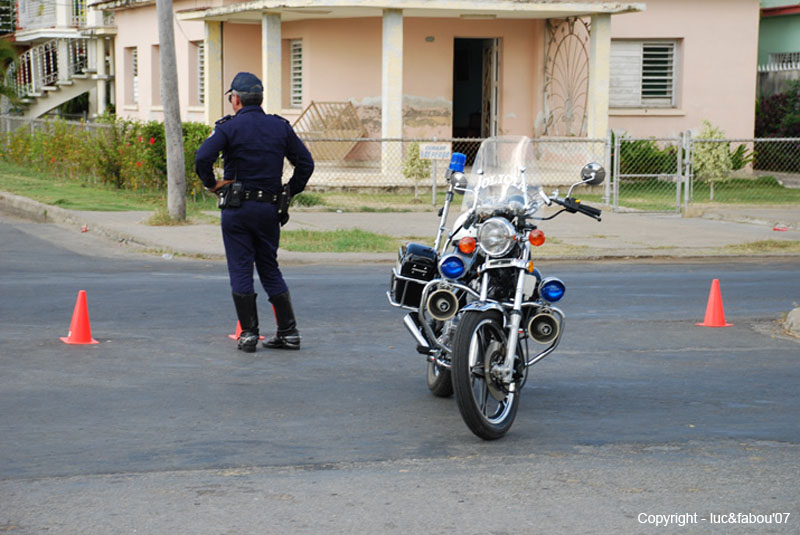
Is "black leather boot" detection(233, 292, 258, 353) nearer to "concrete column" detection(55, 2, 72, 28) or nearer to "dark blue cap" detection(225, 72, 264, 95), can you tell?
"dark blue cap" detection(225, 72, 264, 95)

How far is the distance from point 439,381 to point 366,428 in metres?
0.82

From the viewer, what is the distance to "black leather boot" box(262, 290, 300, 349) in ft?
28.1

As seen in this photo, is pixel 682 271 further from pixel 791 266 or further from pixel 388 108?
pixel 388 108

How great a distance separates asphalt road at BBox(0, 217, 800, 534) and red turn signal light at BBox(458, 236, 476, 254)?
978 millimetres

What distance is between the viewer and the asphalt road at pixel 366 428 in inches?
195

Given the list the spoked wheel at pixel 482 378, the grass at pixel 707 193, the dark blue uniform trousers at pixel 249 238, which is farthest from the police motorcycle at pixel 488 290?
the grass at pixel 707 193

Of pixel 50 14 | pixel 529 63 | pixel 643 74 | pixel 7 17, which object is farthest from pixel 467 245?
pixel 7 17

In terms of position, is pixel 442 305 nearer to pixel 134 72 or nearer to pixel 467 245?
pixel 467 245

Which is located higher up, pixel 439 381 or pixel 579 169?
pixel 579 169

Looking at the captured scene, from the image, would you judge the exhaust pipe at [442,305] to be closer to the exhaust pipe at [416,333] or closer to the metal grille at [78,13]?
the exhaust pipe at [416,333]

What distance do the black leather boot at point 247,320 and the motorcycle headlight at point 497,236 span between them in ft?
8.84

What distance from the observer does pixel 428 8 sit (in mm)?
22875

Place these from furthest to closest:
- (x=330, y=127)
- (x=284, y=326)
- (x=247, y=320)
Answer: (x=330, y=127), (x=284, y=326), (x=247, y=320)

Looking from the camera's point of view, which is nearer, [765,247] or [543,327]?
[543,327]
